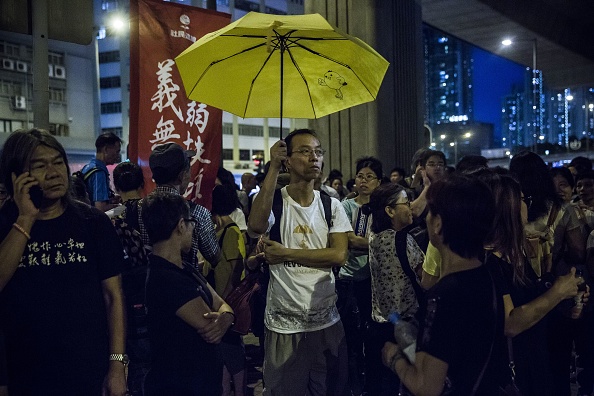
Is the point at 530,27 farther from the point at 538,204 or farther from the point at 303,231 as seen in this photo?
the point at 303,231

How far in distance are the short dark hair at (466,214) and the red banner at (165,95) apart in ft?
11.2

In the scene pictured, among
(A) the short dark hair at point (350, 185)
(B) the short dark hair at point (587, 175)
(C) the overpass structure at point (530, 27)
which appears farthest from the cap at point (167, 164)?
(C) the overpass structure at point (530, 27)

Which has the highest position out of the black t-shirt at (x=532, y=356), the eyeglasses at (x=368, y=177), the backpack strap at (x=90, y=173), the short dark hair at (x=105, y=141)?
the short dark hair at (x=105, y=141)

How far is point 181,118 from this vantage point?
17.7 feet

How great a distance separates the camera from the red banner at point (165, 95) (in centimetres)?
520

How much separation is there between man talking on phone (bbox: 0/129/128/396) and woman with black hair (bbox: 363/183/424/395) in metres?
2.05

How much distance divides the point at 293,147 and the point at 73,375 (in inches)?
77.6

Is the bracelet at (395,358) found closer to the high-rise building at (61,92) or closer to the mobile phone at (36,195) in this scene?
the mobile phone at (36,195)

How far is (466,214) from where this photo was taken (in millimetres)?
2197

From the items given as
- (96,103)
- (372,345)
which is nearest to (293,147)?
(372,345)

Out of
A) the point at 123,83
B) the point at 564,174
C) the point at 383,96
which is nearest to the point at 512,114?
the point at 123,83

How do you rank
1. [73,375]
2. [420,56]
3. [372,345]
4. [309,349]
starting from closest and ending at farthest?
[73,375] → [309,349] → [372,345] → [420,56]

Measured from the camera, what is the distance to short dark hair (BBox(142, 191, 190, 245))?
2.90m

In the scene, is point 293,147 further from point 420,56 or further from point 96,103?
point 96,103
